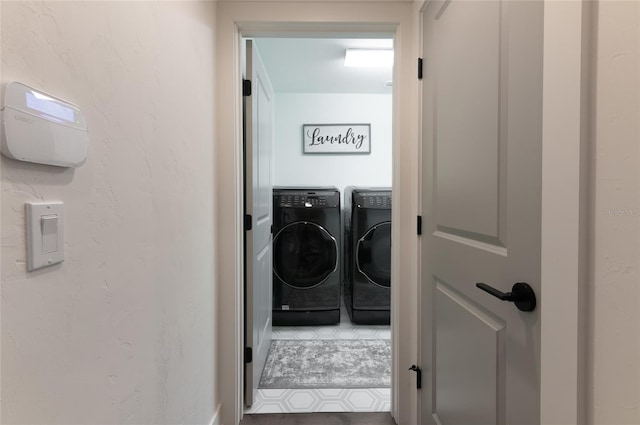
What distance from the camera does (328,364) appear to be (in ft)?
7.16

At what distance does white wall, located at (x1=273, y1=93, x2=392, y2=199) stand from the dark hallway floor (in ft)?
7.54

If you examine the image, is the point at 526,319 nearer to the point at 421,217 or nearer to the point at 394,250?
the point at 421,217

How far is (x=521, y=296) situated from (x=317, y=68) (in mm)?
2533

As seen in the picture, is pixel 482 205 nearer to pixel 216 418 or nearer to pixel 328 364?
pixel 216 418

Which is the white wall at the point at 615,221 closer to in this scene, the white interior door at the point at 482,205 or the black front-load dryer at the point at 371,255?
the white interior door at the point at 482,205

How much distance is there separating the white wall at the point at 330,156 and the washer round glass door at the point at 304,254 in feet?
2.93

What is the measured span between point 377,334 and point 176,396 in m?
1.97

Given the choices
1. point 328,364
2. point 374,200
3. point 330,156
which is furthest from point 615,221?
point 330,156

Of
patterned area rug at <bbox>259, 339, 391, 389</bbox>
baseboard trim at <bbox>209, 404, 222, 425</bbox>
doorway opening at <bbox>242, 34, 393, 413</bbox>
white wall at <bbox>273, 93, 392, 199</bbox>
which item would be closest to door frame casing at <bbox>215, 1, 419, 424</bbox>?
baseboard trim at <bbox>209, 404, 222, 425</bbox>

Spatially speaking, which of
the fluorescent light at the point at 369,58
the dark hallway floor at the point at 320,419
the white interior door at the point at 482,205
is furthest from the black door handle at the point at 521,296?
the fluorescent light at the point at 369,58

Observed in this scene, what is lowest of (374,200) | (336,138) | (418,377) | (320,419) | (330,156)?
(320,419)

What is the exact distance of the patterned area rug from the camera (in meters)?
1.97

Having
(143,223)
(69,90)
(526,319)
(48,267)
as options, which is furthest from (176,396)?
(526,319)

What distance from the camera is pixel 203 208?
1325 mm
